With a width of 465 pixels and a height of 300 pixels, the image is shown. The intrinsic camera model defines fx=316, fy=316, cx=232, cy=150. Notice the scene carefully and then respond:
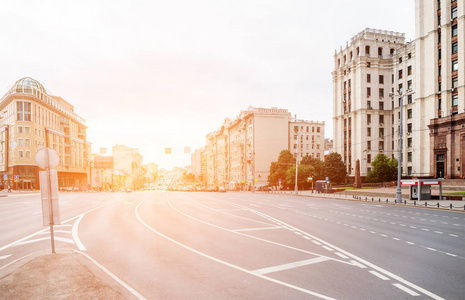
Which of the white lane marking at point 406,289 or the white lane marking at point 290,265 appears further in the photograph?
the white lane marking at point 290,265

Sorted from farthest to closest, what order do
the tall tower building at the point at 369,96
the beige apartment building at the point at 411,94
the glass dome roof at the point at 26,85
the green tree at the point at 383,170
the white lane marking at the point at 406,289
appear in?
the tall tower building at the point at 369,96, the glass dome roof at the point at 26,85, the green tree at the point at 383,170, the beige apartment building at the point at 411,94, the white lane marking at the point at 406,289

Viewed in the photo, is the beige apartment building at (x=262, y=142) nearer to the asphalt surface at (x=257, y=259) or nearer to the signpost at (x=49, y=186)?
the asphalt surface at (x=257, y=259)

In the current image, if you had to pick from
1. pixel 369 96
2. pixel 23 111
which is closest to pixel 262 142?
pixel 369 96

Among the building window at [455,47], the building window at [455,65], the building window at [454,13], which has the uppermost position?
the building window at [454,13]

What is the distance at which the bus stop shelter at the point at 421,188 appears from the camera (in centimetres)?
3509

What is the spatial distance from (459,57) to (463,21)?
616 centimetres

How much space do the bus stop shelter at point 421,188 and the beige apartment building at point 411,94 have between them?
18.7 meters

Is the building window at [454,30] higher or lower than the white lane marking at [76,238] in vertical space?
higher

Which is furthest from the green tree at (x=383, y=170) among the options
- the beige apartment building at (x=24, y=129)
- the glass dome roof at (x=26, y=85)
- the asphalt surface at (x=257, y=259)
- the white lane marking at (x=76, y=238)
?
the glass dome roof at (x=26, y=85)

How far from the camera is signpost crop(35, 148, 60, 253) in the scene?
909cm

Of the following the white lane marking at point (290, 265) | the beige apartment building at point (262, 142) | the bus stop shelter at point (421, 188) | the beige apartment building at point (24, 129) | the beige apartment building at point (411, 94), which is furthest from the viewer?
the beige apartment building at point (262, 142)

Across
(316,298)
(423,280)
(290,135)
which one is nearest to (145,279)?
(316,298)

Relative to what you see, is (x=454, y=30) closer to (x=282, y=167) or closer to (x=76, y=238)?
(x=282, y=167)

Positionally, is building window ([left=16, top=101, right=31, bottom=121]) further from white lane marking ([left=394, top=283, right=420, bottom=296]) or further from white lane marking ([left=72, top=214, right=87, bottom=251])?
white lane marking ([left=394, top=283, right=420, bottom=296])
